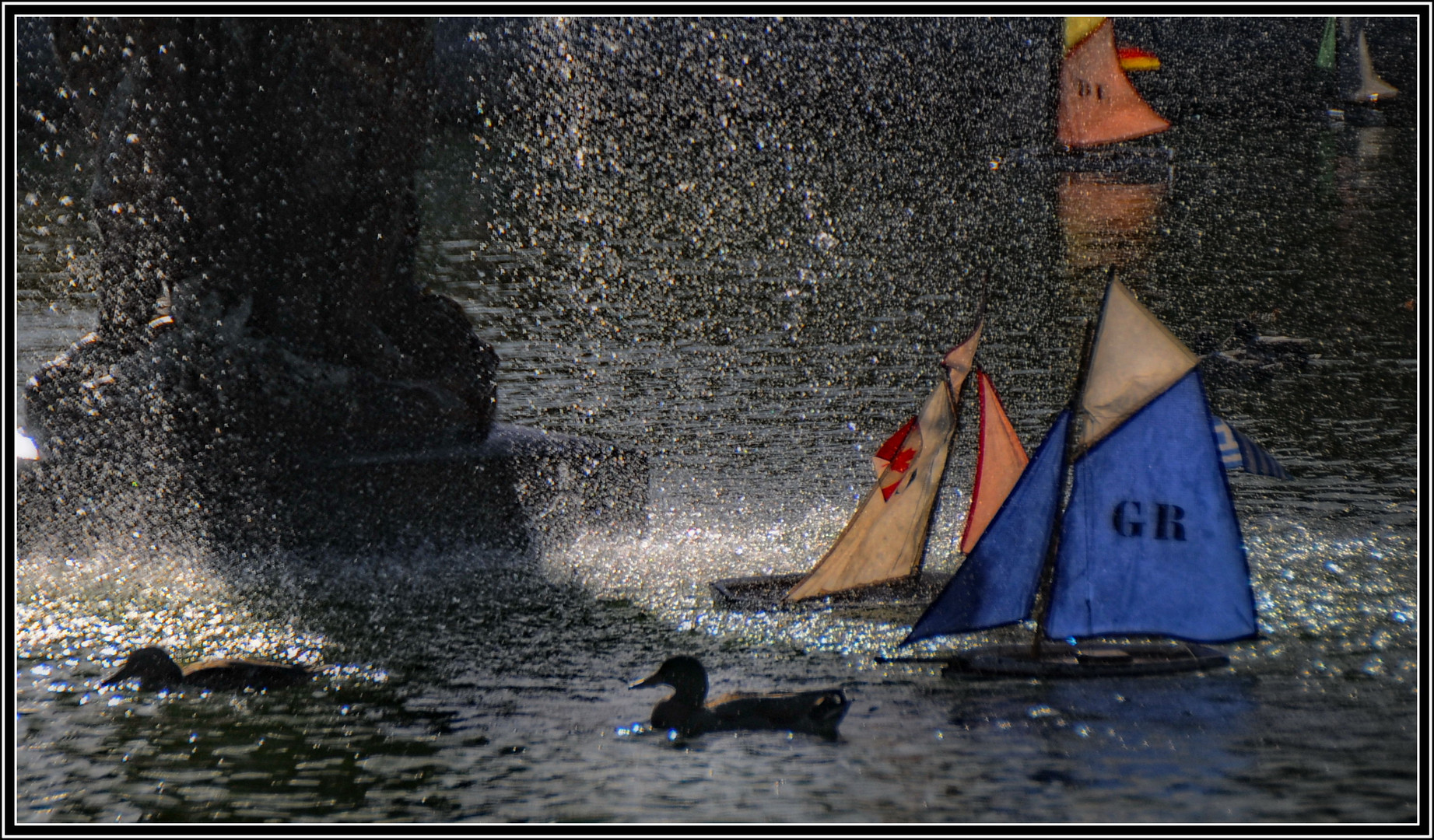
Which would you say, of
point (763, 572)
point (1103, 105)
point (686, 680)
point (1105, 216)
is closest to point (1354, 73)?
point (1103, 105)

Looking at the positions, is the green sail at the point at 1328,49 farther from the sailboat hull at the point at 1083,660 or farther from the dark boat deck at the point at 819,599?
the sailboat hull at the point at 1083,660

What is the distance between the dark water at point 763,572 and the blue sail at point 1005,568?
428 millimetres

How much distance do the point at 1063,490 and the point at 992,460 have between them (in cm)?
120

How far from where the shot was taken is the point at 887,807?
343 inches

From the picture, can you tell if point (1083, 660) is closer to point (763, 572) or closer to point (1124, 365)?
point (1124, 365)

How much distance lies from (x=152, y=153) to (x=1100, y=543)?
875cm

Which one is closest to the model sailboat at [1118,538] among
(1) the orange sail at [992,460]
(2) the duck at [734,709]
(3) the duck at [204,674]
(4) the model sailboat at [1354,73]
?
(1) the orange sail at [992,460]

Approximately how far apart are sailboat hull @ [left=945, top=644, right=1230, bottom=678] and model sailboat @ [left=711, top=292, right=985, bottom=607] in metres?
1.57

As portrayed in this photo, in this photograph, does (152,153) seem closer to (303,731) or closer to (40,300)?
(303,731)

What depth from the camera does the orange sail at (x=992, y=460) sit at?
39.4 feet

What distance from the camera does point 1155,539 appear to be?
11.0m

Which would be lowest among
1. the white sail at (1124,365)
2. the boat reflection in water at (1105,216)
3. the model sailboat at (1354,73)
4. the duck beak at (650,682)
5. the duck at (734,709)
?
the duck at (734,709)

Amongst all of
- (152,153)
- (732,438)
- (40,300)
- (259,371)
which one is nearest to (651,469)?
(732,438)

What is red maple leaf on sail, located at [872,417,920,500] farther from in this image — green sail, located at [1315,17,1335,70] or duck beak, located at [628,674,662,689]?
green sail, located at [1315,17,1335,70]
